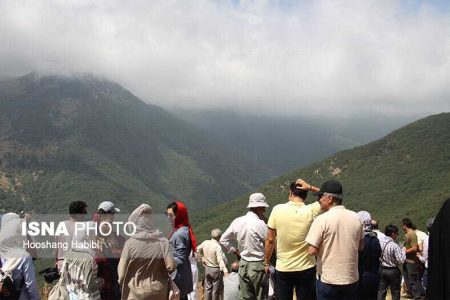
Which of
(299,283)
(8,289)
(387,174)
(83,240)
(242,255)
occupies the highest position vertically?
(83,240)

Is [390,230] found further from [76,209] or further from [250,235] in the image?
[76,209]

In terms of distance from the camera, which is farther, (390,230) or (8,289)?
(390,230)

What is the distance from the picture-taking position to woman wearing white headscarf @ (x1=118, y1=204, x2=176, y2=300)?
15.8 feet

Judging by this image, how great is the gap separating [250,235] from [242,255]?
0.30m

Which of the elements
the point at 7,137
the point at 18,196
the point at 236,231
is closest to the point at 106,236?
the point at 236,231

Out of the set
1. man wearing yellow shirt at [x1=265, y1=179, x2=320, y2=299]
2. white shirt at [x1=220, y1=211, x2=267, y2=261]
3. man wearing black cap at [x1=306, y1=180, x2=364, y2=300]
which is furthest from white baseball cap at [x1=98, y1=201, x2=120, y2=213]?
man wearing black cap at [x1=306, y1=180, x2=364, y2=300]

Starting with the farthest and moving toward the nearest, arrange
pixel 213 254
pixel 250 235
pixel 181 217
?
pixel 213 254, pixel 250 235, pixel 181 217

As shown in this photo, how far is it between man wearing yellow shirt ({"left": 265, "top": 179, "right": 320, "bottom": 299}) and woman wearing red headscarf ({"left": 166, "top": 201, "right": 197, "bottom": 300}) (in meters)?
1.11

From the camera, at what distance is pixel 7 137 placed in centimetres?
19050

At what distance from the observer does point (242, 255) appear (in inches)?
246

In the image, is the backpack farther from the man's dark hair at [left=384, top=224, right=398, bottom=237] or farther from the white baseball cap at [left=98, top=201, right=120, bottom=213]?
the man's dark hair at [left=384, top=224, right=398, bottom=237]

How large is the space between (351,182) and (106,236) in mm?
81319

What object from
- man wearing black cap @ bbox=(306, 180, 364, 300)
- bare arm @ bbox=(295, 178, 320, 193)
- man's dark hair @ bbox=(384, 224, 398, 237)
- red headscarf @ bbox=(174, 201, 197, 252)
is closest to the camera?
man wearing black cap @ bbox=(306, 180, 364, 300)

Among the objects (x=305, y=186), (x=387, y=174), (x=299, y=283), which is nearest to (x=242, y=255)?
(x=299, y=283)
